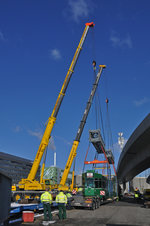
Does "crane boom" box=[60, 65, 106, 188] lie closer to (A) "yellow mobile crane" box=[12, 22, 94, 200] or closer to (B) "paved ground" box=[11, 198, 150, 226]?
(A) "yellow mobile crane" box=[12, 22, 94, 200]

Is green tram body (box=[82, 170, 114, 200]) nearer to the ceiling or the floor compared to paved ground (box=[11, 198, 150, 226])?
nearer to the ceiling

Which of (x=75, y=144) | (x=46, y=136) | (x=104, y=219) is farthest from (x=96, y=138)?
(x=104, y=219)

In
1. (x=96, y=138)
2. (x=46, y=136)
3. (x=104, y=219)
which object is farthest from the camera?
(x=96, y=138)

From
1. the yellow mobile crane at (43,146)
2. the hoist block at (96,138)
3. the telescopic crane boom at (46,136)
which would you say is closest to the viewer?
the yellow mobile crane at (43,146)

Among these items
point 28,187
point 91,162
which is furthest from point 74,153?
point 28,187

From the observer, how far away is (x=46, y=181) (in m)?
24.3

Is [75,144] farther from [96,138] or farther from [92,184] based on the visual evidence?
[92,184]

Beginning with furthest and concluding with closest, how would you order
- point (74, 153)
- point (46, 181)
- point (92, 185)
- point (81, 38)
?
point (81, 38)
point (74, 153)
point (46, 181)
point (92, 185)

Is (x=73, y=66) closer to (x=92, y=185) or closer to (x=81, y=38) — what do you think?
(x=81, y=38)

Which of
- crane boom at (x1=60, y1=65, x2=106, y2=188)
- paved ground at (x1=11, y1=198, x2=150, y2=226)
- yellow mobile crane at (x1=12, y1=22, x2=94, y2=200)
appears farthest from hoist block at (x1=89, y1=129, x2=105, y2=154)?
paved ground at (x1=11, y1=198, x2=150, y2=226)

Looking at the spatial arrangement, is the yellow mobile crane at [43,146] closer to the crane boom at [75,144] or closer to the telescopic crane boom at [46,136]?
the telescopic crane boom at [46,136]

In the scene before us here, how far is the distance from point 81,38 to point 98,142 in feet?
49.9

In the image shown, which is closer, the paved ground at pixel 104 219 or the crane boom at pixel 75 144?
the paved ground at pixel 104 219

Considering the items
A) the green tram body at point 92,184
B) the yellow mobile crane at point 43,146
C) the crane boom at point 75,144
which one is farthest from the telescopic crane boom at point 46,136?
the crane boom at point 75,144
